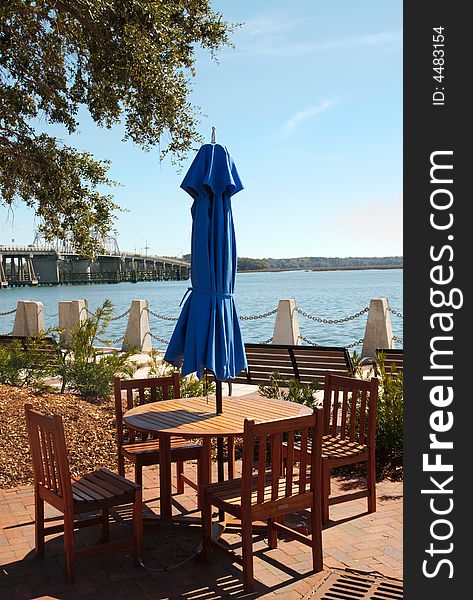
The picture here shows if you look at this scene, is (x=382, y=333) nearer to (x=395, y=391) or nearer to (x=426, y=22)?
(x=395, y=391)

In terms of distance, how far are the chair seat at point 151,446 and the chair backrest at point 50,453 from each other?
92cm

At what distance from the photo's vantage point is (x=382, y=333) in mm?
14992

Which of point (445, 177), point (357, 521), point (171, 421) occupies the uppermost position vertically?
point (445, 177)

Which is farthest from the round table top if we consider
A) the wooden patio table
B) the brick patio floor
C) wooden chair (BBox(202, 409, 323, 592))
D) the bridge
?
the bridge

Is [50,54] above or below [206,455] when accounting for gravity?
above

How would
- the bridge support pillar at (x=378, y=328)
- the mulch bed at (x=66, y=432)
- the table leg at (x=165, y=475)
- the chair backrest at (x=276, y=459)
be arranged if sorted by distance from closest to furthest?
the chair backrest at (x=276, y=459) < the table leg at (x=165, y=475) < the mulch bed at (x=66, y=432) < the bridge support pillar at (x=378, y=328)

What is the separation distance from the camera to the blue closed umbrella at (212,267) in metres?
5.34

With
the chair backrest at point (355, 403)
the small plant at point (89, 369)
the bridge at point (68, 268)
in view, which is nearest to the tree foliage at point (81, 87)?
the small plant at point (89, 369)

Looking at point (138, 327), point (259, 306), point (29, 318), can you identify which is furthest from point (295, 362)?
point (259, 306)

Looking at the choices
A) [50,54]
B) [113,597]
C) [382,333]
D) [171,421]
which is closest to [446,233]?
[171,421]

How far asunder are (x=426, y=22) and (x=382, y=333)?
462 inches

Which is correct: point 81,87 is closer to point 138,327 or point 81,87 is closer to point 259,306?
point 138,327

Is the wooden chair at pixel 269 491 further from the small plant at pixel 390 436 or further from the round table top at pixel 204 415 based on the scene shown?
the small plant at pixel 390 436

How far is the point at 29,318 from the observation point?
17.7 metres
